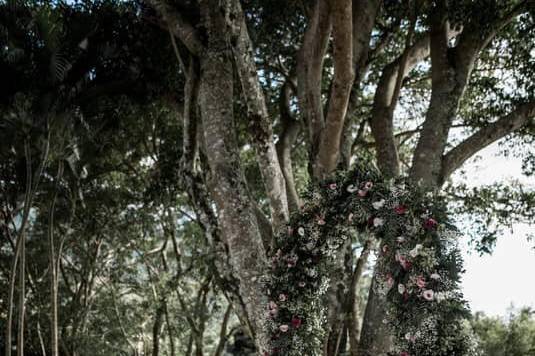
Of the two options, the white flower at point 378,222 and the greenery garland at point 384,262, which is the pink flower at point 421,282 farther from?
the white flower at point 378,222

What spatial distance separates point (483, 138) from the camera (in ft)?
20.0

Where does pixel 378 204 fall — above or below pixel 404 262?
above

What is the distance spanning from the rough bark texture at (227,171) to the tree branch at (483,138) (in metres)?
2.70

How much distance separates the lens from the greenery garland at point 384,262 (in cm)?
300

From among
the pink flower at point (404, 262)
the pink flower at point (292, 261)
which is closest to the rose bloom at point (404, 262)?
the pink flower at point (404, 262)

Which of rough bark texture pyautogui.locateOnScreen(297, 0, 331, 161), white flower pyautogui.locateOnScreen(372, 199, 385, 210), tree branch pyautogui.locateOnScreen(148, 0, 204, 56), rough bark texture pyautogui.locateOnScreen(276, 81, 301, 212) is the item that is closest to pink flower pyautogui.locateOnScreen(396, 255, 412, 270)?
white flower pyautogui.locateOnScreen(372, 199, 385, 210)

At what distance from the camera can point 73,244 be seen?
41.5ft

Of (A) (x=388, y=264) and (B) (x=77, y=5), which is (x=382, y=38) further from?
(A) (x=388, y=264)

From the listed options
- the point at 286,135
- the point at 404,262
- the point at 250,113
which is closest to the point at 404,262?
the point at 404,262

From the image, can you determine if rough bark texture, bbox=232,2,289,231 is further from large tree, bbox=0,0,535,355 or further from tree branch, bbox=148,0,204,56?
tree branch, bbox=148,0,204,56

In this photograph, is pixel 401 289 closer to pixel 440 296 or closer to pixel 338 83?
pixel 440 296

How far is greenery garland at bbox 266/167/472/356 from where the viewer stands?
3.00 meters

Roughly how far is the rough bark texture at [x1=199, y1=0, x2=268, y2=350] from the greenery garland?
10.0 inches

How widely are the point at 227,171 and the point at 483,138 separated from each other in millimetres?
3287
